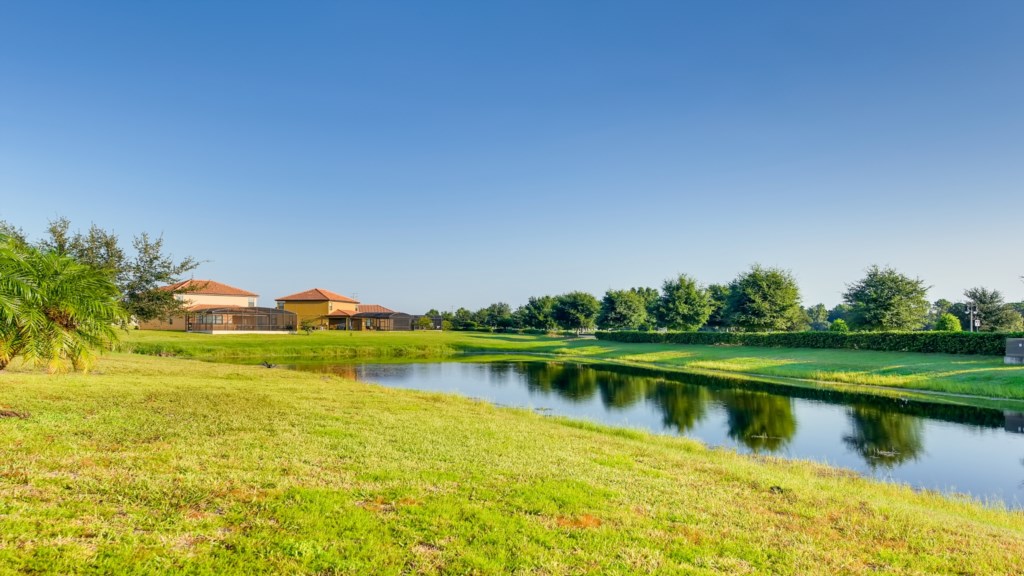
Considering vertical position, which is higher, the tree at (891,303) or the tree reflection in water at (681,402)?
the tree at (891,303)

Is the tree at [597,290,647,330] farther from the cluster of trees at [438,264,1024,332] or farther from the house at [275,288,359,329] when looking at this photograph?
the house at [275,288,359,329]

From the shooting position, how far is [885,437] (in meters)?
17.8

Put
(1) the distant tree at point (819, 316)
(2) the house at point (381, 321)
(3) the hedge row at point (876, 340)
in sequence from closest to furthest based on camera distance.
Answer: (3) the hedge row at point (876, 340), (2) the house at point (381, 321), (1) the distant tree at point (819, 316)

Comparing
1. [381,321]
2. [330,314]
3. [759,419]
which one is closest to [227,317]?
[330,314]

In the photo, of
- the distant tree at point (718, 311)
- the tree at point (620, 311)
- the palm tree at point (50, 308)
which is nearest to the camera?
the palm tree at point (50, 308)

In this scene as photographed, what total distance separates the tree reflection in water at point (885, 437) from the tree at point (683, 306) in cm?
4430

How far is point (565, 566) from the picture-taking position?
499 centimetres

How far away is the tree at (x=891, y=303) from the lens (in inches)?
1796

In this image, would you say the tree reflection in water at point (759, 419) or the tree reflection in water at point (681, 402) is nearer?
the tree reflection in water at point (759, 419)

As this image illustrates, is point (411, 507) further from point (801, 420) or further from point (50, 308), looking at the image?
point (801, 420)

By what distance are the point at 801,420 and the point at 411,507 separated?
65.1 feet

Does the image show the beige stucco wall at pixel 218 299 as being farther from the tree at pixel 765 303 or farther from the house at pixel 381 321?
the tree at pixel 765 303

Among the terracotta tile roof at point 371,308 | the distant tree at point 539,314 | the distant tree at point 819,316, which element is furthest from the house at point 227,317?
the distant tree at point 819,316

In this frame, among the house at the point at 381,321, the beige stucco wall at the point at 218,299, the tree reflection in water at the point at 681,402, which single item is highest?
the beige stucco wall at the point at 218,299
